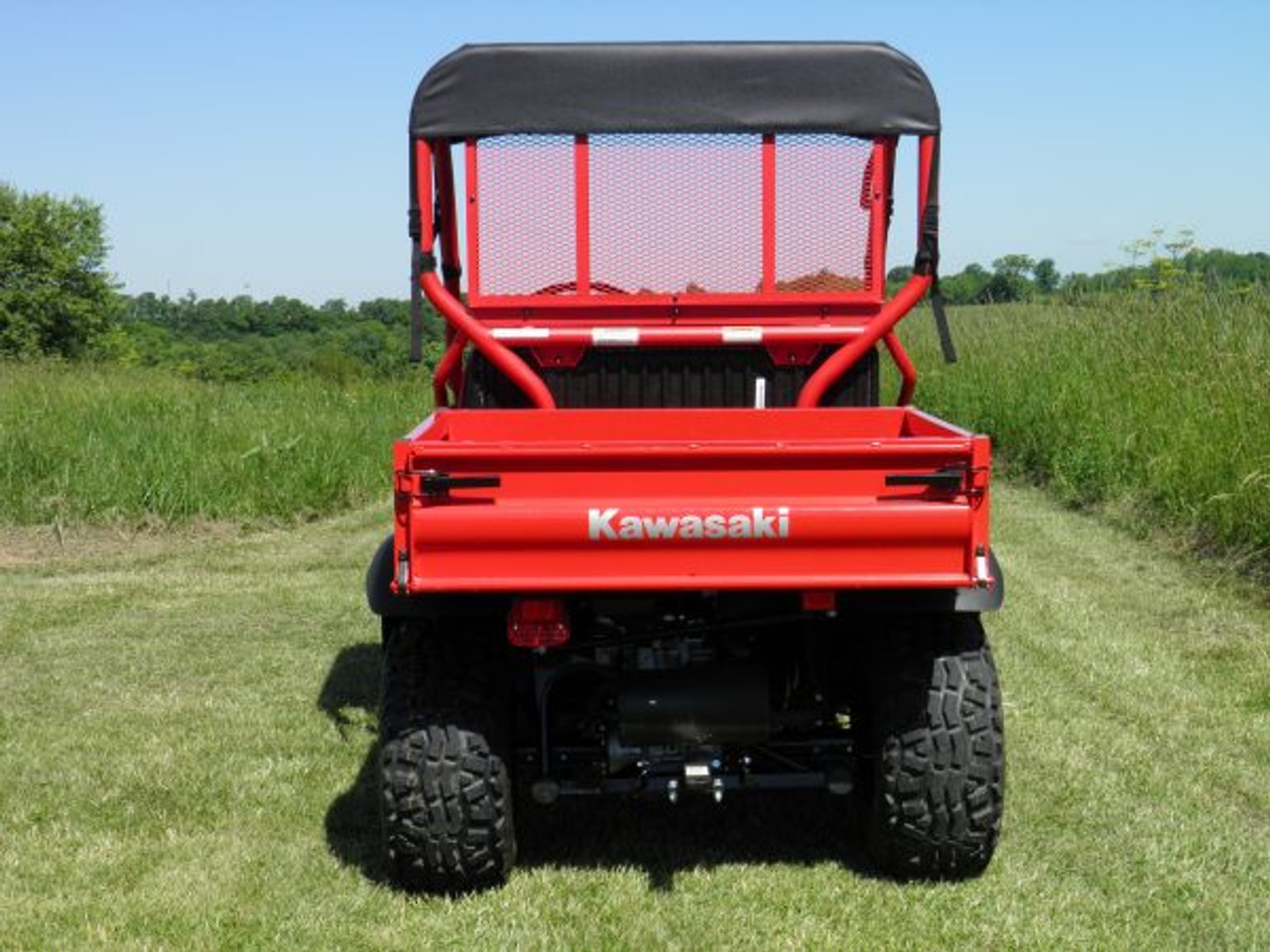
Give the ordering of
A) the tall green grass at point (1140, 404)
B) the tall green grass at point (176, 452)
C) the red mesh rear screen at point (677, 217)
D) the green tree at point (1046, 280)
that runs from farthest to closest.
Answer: the green tree at point (1046, 280) → the tall green grass at point (176, 452) → the tall green grass at point (1140, 404) → the red mesh rear screen at point (677, 217)

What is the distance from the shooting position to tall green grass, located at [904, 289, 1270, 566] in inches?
328

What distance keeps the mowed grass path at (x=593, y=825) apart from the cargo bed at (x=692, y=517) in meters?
0.85

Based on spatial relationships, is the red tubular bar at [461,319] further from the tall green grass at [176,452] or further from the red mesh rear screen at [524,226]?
the tall green grass at [176,452]

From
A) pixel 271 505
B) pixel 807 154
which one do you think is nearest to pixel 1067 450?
pixel 271 505

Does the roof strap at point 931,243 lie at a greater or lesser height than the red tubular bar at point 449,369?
greater

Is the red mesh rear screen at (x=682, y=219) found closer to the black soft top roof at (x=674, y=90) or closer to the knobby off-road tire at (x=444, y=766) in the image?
the black soft top roof at (x=674, y=90)

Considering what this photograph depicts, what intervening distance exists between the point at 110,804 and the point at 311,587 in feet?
12.1

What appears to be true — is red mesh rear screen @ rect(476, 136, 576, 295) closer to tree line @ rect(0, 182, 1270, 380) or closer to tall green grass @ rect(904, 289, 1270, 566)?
tall green grass @ rect(904, 289, 1270, 566)

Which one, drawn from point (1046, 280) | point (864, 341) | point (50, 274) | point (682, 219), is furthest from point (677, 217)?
point (50, 274)

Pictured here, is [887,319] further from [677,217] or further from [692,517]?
[692,517]

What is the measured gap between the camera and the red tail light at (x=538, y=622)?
352 centimetres

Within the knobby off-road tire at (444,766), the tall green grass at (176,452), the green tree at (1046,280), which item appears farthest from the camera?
the green tree at (1046,280)

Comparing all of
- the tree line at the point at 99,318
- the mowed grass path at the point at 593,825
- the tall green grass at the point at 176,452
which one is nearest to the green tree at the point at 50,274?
the tree line at the point at 99,318

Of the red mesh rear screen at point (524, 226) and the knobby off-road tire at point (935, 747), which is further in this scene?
the red mesh rear screen at point (524, 226)
